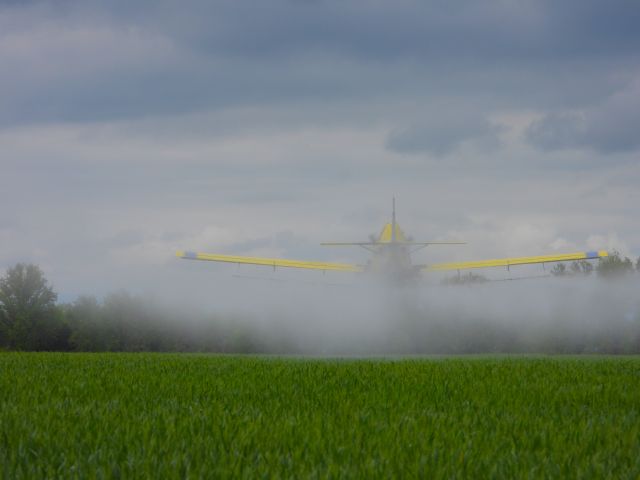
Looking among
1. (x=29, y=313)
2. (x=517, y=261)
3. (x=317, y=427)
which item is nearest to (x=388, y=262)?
(x=517, y=261)

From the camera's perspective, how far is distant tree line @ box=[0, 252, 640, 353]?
41.1 meters

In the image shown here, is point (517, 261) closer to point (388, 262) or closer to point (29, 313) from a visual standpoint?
point (388, 262)

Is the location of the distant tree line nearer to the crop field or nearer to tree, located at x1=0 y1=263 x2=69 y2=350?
tree, located at x1=0 y1=263 x2=69 y2=350

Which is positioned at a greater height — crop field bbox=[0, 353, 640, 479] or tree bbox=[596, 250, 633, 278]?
tree bbox=[596, 250, 633, 278]

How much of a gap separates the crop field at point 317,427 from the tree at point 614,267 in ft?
180

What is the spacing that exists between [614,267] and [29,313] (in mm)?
50520

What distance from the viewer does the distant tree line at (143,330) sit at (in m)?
41.1

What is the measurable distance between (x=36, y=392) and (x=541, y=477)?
566 cm

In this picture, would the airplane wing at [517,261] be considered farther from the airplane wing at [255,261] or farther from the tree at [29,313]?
the tree at [29,313]

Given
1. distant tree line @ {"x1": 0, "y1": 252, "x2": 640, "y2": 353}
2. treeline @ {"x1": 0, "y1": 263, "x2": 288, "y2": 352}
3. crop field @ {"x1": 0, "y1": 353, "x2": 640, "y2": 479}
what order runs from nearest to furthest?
crop field @ {"x1": 0, "y1": 353, "x2": 640, "y2": 479}
distant tree line @ {"x1": 0, "y1": 252, "x2": 640, "y2": 353}
treeline @ {"x1": 0, "y1": 263, "x2": 288, "y2": 352}

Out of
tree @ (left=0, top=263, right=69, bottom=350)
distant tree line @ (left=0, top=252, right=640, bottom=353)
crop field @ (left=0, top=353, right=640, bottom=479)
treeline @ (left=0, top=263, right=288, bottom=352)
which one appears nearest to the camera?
crop field @ (left=0, top=353, right=640, bottom=479)

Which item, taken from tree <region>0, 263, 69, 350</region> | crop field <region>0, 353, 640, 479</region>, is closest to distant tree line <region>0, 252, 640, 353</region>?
tree <region>0, 263, 69, 350</region>

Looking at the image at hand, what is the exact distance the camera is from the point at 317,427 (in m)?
4.97

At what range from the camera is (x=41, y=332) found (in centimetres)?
5309
